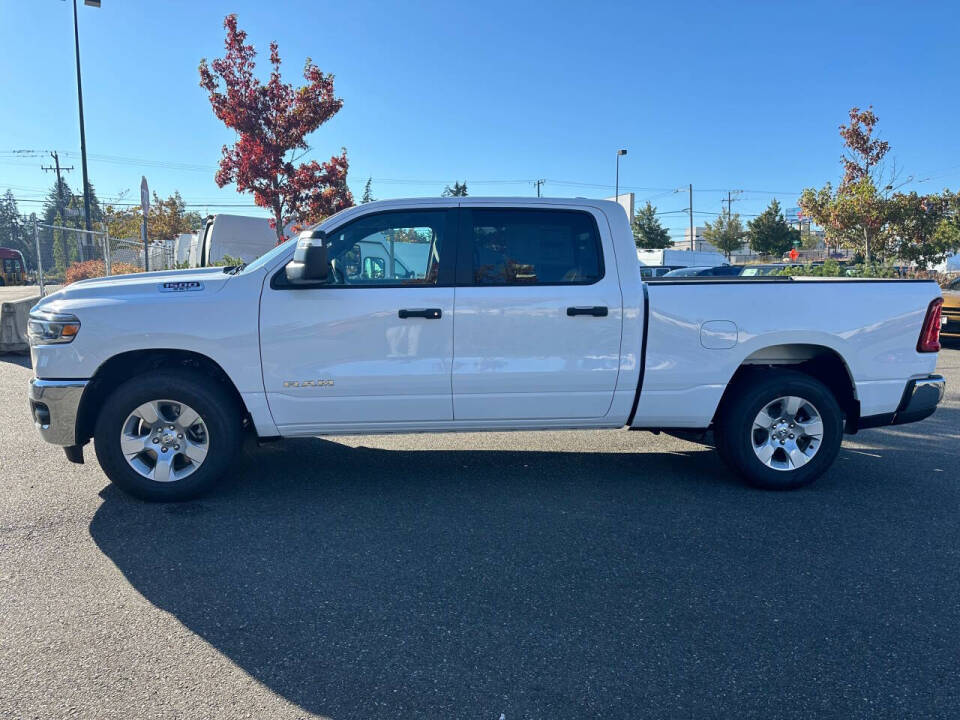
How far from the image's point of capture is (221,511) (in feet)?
15.3

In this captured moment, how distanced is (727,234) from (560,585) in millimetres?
65287

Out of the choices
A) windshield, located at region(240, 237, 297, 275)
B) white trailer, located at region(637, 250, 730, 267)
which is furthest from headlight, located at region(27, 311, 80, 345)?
white trailer, located at region(637, 250, 730, 267)

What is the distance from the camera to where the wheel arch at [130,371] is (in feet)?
15.3

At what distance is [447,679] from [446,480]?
2.52 metres

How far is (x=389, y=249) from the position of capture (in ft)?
16.1

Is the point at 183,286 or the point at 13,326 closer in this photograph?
the point at 183,286

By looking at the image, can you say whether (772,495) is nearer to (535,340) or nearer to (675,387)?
(675,387)

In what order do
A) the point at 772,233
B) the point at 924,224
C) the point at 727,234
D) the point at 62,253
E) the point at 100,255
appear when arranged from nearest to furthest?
1. the point at 100,255
2. the point at 924,224
3. the point at 62,253
4. the point at 772,233
5. the point at 727,234

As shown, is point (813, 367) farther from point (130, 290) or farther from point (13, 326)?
point (13, 326)

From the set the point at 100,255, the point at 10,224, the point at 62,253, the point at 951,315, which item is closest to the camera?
the point at 951,315

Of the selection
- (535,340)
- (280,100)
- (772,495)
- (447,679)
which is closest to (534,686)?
(447,679)

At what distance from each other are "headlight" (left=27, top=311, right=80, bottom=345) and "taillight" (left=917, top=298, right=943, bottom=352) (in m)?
5.65

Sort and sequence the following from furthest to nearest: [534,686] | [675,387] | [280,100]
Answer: [280,100]
[675,387]
[534,686]

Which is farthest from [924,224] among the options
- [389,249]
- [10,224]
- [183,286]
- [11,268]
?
[10,224]
